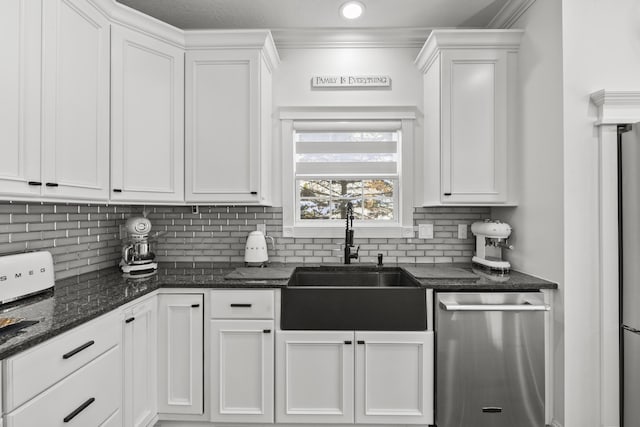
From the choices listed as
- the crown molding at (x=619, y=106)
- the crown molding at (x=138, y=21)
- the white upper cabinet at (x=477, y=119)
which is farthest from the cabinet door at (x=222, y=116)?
the crown molding at (x=619, y=106)

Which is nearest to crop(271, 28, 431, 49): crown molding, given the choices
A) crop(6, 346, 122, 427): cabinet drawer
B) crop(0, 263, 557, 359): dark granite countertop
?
crop(0, 263, 557, 359): dark granite countertop

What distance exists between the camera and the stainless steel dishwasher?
197 cm

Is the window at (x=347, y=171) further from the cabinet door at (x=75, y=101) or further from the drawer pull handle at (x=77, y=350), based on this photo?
the drawer pull handle at (x=77, y=350)

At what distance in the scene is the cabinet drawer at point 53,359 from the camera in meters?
1.10

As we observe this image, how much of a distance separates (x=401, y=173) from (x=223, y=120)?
1.42 metres

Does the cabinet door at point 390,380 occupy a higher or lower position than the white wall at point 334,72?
lower

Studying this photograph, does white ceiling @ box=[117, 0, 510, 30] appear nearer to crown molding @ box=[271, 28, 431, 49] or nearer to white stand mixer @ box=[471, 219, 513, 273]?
crown molding @ box=[271, 28, 431, 49]

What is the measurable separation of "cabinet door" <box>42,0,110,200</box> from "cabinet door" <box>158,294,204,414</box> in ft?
2.64

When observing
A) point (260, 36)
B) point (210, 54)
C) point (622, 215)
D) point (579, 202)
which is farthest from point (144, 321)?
point (622, 215)

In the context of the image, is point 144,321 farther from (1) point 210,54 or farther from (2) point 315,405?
(1) point 210,54

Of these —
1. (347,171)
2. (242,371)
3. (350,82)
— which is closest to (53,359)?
(242,371)

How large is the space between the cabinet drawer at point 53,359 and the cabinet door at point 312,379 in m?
0.92

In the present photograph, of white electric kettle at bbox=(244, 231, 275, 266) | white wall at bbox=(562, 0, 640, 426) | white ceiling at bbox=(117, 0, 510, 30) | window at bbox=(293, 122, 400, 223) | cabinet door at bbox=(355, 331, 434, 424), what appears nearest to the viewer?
white wall at bbox=(562, 0, 640, 426)

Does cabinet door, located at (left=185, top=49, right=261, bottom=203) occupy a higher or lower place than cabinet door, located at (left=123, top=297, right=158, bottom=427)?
higher
